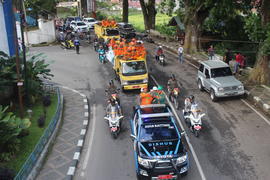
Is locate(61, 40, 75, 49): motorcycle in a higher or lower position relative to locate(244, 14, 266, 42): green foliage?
lower

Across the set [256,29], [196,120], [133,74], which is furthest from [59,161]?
[256,29]

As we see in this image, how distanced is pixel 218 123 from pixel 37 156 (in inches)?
353

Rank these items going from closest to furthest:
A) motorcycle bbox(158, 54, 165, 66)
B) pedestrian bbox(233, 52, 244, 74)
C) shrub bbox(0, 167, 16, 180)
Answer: shrub bbox(0, 167, 16, 180), pedestrian bbox(233, 52, 244, 74), motorcycle bbox(158, 54, 165, 66)

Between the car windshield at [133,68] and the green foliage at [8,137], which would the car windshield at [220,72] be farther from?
the green foliage at [8,137]

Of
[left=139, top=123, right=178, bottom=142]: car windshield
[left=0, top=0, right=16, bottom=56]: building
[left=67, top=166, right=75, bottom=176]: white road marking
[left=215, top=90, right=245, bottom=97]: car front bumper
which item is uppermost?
[left=0, top=0, right=16, bottom=56]: building

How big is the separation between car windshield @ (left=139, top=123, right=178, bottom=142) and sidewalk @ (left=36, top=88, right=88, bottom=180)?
3.09 metres

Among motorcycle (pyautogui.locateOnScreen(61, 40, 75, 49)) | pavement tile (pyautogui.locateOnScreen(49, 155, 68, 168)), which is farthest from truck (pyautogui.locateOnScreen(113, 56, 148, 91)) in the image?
motorcycle (pyautogui.locateOnScreen(61, 40, 75, 49))

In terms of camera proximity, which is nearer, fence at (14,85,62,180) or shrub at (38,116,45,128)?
fence at (14,85,62,180)

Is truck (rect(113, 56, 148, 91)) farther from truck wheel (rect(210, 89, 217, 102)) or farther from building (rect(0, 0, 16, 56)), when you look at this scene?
building (rect(0, 0, 16, 56))

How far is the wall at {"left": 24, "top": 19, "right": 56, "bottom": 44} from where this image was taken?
121 ft

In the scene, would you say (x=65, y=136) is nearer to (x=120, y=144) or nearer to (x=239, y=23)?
(x=120, y=144)

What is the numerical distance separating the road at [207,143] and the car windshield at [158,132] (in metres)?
1.48

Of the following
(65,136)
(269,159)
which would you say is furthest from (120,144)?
(269,159)

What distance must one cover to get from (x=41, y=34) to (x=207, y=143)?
29.5 metres
